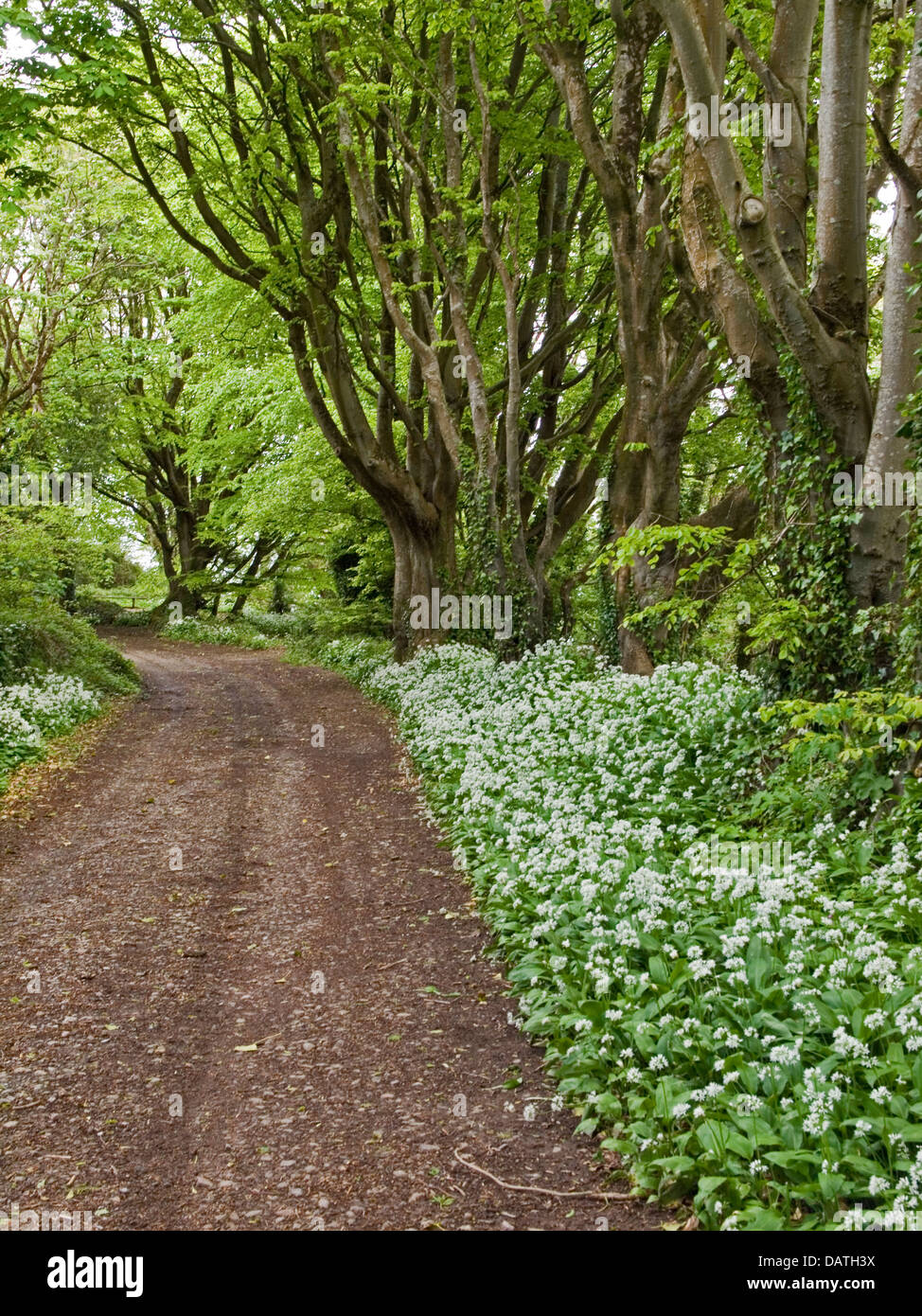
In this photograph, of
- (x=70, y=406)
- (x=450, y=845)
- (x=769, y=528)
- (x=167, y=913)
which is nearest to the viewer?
(x=167, y=913)

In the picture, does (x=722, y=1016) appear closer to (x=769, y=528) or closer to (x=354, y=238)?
(x=769, y=528)

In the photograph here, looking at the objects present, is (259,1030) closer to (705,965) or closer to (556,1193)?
(556,1193)

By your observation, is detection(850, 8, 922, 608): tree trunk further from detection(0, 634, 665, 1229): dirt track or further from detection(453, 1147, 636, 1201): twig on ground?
detection(453, 1147, 636, 1201): twig on ground

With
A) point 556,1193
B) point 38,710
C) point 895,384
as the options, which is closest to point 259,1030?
point 556,1193

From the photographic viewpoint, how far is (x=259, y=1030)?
575cm

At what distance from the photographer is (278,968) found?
260 inches

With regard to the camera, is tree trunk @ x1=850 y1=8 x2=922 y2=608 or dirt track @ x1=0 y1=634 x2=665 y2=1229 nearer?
dirt track @ x1=0 y1=634 x2=665 y2=1229

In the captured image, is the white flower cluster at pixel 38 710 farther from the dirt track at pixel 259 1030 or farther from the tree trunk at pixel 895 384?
the tree trunk at pixel 895 384

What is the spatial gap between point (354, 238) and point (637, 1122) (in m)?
17.1

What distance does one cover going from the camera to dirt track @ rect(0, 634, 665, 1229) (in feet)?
13.9

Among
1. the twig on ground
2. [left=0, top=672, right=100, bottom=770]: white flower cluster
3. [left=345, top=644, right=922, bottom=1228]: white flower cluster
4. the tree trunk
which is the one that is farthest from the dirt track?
the tree trunk

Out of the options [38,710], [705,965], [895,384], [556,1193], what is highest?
[895,384]

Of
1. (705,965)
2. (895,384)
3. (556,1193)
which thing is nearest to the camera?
(556,1193)

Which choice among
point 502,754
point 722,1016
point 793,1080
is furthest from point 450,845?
point 793,1080
